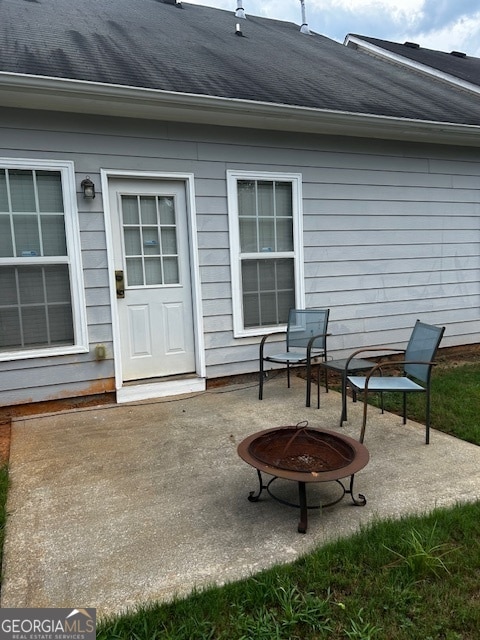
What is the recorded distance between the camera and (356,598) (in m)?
1.67

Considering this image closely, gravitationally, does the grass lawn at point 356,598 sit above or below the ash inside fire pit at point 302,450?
below

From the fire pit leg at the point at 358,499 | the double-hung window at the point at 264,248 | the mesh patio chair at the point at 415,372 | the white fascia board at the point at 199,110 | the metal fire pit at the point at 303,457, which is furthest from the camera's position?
the double-hung window at the point at 264,248

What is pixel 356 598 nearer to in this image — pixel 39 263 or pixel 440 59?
pixel 39 263

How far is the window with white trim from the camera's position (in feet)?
12.5

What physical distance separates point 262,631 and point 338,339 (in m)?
3.95

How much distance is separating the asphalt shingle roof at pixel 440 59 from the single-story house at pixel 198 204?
1.82m

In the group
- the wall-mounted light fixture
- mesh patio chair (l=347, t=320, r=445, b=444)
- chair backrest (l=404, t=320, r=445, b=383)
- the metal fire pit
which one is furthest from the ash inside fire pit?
the wall-mounted light fixture

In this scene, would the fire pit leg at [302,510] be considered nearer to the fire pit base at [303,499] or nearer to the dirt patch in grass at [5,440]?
the fire pit base at [303,499]

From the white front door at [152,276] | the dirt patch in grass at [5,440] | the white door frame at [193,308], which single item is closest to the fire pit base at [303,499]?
the dirt patch in grass at [5,440]

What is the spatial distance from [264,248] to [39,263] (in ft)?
7.25

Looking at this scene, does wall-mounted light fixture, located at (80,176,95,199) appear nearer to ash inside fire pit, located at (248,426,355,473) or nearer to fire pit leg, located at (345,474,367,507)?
ash inside fire pit, located at (248,426,355,473)

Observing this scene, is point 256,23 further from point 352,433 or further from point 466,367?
point 352,433

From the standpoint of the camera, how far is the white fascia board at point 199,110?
353 cm

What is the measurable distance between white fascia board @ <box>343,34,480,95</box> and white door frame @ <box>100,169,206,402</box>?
16.5 ft
